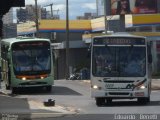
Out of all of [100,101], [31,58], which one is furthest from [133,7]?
[100,101]

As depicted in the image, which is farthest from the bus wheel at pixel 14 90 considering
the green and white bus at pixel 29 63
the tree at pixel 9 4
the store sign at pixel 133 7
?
the store sign at pixel 133 7

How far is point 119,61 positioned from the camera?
25.1 metres

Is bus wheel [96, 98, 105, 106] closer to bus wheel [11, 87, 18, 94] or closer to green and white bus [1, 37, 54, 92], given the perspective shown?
green and white bus [1, 37, 54, 92]

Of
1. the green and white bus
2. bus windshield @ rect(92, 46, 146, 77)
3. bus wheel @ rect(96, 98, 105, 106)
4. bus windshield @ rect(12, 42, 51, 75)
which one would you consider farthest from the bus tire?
bus windshield @ rect(12, 42, 51, 75)

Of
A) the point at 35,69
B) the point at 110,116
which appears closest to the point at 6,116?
the point at 110,116

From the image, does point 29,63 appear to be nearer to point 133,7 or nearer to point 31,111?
point 31,111

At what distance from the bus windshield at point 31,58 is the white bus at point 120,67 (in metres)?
10.6

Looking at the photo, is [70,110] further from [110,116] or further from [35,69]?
[35,69]

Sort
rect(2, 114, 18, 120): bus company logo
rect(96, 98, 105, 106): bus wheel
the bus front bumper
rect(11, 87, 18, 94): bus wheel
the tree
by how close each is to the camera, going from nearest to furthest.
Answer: the tree
rect(2, 114, 18, 120): bus company logo
the bus front bumper
rect(96, 98, 105, 106): bus wheel
rect(11, 87, 18, 94): bus wheel

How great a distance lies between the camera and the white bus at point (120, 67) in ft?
81.2

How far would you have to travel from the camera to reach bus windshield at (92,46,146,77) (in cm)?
2486

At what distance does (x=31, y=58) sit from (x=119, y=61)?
37.5 feet

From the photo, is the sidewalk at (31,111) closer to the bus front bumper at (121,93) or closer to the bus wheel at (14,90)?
the bus front bumper at (121,93)

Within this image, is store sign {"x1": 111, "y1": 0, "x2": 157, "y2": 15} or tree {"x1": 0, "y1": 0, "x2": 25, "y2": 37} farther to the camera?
store sign {"x1": 111, "y1": 0, "x2": 157, "y2": 15}
